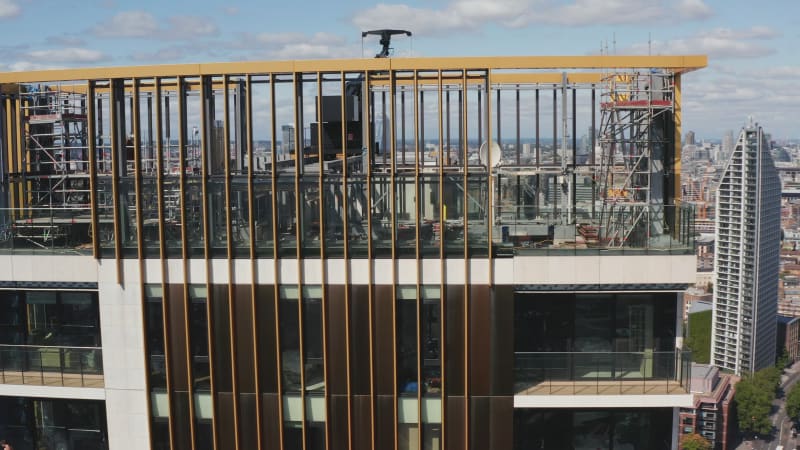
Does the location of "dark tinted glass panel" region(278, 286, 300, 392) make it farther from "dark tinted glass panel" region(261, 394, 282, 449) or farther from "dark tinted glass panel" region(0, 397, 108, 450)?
"dark tinted glass panel" region(0, 397, 108, 450)

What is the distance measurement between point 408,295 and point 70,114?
14.9 metres

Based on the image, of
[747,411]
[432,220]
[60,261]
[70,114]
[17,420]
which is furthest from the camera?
[747,411]

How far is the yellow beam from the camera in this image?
66.1 ft

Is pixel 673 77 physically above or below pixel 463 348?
above

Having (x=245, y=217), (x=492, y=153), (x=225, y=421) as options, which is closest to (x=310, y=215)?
(x=245, y=217)

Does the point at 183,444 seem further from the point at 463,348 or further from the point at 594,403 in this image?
the point at 594,403

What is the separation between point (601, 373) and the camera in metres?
21.1

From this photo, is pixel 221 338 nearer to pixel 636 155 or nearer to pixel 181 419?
pixel 181 419

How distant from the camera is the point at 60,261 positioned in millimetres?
21859

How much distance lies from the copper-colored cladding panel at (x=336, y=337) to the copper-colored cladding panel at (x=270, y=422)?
4.50 feet

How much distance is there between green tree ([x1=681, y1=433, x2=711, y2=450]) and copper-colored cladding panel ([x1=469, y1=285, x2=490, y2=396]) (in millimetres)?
143991

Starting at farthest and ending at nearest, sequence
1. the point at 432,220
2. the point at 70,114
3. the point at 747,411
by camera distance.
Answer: the point at 747,411
the point at 70,114
the point at 432,220

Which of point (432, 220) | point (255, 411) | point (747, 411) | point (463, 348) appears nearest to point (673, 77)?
point (432, 220)

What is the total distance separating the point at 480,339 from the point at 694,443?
146 m
